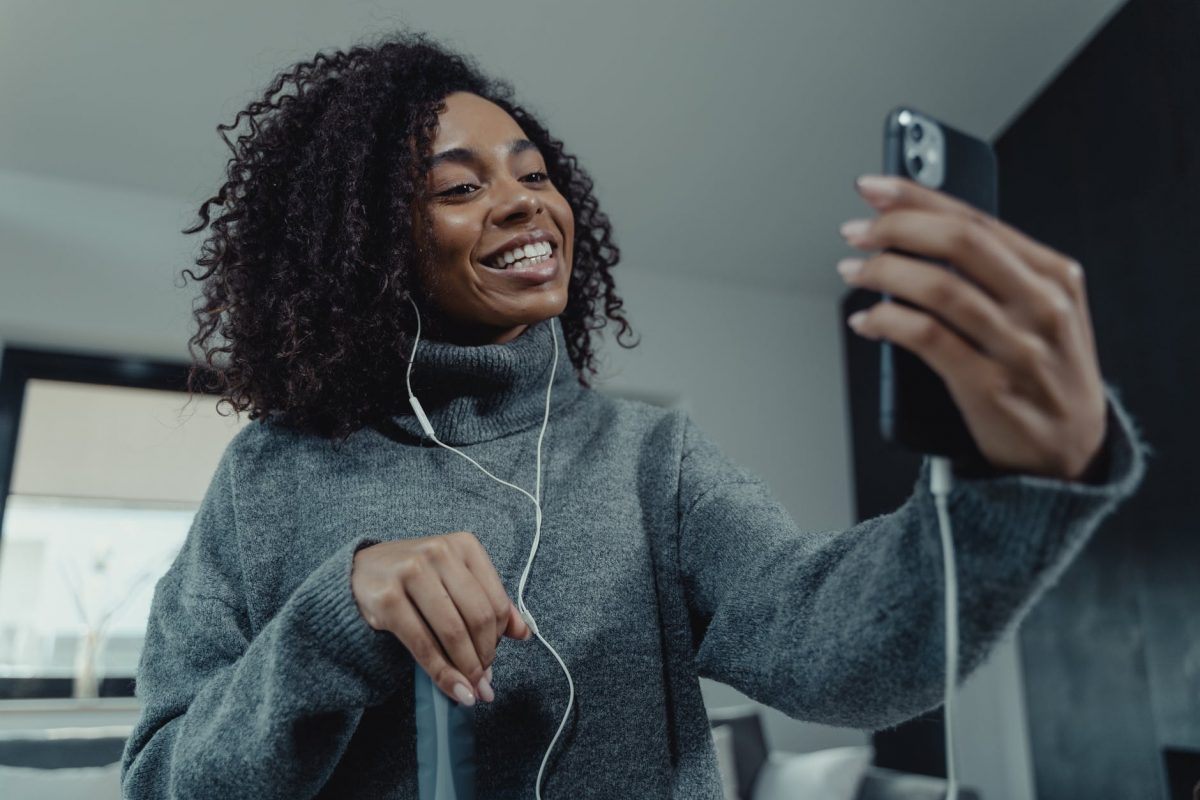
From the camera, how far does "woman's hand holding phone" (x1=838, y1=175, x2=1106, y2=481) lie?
410mm

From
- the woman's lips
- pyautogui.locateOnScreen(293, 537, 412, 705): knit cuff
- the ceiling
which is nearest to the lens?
pyautogui.locateOnScreen(293, 537, 412, 705): knit cuff

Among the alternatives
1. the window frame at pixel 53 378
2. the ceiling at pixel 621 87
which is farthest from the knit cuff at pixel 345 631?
the window frame at pixel 53 378

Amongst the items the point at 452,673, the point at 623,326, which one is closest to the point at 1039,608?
the point at 623,326

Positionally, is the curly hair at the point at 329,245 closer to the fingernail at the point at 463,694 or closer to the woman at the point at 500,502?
the woman at the point at 500,502

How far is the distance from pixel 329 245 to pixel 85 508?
8.61ft

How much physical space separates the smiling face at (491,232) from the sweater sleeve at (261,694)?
1.03ft

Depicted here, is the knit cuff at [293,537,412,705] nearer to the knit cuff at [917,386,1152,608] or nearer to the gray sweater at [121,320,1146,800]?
the gray sweater at [121,320,1146,800]

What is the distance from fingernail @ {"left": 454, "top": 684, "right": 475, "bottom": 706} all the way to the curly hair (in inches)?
14.1

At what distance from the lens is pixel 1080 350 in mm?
419

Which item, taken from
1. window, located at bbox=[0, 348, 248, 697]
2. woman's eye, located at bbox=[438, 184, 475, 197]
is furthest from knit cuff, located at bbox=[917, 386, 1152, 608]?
window, located at bbox=[0, 348, 248, 697]

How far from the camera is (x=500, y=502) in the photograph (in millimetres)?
876

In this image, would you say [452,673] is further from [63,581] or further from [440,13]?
[63,581]

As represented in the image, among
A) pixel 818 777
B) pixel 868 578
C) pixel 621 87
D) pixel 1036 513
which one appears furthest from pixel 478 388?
pixel 621 87

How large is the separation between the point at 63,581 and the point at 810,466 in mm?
2730
